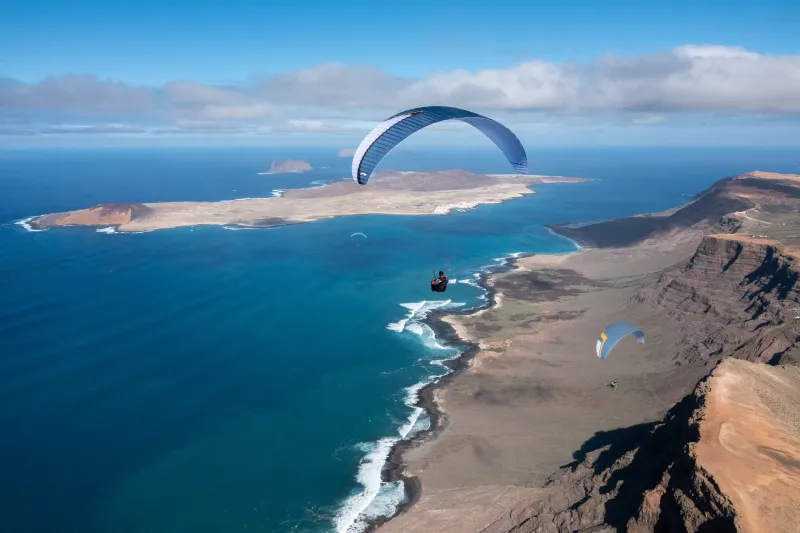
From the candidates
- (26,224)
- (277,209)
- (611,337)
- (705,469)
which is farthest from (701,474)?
(26,224)

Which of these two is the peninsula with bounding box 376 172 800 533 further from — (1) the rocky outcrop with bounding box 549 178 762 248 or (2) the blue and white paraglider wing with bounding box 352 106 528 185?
(2) the blue and white paraglider wing with bounding box 352 106 528 185

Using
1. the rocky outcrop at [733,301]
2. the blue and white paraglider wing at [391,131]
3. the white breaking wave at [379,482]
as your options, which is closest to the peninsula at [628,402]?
the rocky outcrop at [733,301]

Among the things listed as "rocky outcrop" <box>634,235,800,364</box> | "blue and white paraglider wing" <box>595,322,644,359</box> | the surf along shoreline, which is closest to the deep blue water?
the surf along shoreline

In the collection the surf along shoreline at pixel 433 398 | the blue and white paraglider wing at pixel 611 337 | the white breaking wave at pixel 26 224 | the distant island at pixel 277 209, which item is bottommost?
the surf along shoreline at pixel 433 398

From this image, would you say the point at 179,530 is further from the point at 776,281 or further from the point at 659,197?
the point at 659,197

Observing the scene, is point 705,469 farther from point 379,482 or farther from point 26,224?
point 26,224

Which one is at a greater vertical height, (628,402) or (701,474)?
(701,474)

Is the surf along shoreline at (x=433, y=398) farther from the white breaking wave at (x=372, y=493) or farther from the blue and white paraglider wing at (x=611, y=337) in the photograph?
the blue and white paraglider wing at (x=611, y=337)
